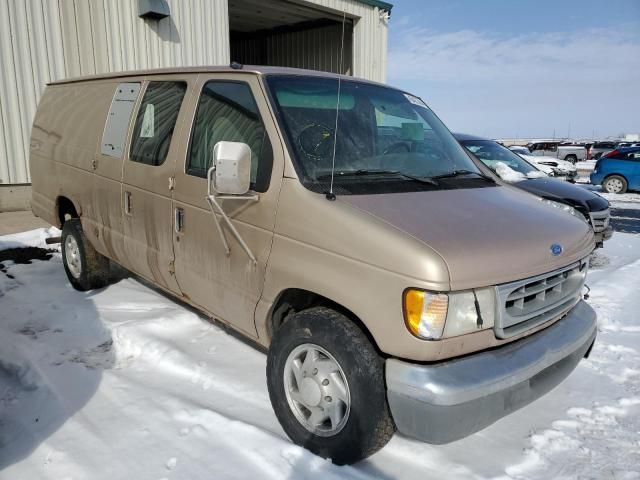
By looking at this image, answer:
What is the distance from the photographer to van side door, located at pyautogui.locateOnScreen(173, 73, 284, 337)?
290cm

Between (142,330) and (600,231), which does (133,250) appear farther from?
(600,231)

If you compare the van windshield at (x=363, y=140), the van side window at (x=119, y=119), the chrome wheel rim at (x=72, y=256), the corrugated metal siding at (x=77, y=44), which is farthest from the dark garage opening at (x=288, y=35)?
the van windshield at (x=363, y=140)

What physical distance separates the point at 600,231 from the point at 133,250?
6.21 meters

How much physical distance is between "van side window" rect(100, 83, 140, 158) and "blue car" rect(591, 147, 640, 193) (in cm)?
1648

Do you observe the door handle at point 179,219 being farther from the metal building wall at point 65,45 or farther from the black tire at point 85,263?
the metal building wall at point 65,45

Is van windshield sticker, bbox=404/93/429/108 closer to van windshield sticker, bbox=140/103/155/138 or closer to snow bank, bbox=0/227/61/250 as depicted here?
van windshield sticker, bbox=140/103/155/138

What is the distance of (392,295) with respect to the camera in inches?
89.4

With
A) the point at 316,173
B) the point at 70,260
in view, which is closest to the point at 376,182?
the point at 316,173

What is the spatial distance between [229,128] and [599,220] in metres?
5.87

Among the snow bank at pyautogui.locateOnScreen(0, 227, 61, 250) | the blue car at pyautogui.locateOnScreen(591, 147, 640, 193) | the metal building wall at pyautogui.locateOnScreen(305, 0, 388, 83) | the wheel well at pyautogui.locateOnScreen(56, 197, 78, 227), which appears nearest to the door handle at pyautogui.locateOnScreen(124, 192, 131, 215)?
the wheel well at pyautogui.locateOnScreen(56, 197, 78, 227)

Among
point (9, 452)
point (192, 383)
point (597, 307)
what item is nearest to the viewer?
point (9, 452)

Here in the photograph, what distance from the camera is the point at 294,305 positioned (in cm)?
294

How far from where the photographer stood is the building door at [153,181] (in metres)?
3.68

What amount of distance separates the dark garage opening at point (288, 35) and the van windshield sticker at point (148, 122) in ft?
34.8
